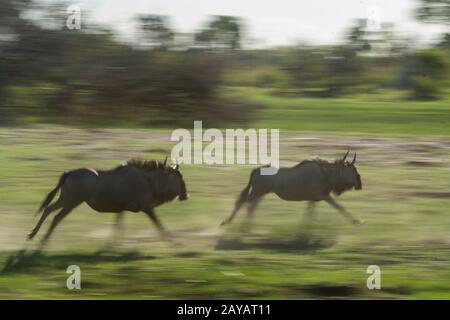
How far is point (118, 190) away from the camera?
9.38m

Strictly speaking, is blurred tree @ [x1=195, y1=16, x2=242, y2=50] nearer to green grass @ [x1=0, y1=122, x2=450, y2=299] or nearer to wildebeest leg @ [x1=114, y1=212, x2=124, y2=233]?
green grass @ [x1=0, y1=122, x2=450, y2=299]

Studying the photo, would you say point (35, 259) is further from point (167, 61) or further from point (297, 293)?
point (167, 61)

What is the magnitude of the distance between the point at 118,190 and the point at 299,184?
2.02 meters

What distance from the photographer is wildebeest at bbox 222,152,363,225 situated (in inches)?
401

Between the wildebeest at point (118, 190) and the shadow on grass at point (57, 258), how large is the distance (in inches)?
9.8

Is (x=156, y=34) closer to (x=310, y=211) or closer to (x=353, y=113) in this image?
(x=353, y=113)

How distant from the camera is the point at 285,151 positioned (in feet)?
56.5

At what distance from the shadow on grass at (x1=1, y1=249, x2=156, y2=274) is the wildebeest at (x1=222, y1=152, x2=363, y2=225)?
1.46 metres

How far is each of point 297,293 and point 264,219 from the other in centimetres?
348

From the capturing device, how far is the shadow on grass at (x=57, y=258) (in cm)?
862

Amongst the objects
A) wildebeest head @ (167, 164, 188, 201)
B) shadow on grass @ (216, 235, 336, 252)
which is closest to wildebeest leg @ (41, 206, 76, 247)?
wildebeest head @ (167, 164, 188, 201)

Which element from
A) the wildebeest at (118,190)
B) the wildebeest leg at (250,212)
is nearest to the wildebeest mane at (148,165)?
the wildebeest at (118,190)

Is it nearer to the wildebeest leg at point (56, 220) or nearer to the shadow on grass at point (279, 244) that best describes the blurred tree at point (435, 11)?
the shadow on grass at point (279, 244)
